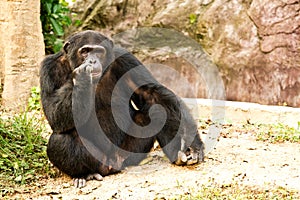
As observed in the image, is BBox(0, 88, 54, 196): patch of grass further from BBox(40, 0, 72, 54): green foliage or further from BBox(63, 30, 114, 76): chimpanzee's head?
BBox(40, 0, 72, 54): green foliage

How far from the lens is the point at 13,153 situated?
590 centimetres

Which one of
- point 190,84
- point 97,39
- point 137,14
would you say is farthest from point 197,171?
point 137,14

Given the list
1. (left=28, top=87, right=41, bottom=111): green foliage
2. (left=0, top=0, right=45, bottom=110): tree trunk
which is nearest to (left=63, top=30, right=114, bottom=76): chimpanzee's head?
(left=28, top=87, right=41, bottom=111): green foliage

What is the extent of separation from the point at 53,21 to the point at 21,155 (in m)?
4.97

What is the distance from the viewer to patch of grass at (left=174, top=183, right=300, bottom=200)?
4.59m

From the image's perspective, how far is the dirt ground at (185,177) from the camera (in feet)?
15.8

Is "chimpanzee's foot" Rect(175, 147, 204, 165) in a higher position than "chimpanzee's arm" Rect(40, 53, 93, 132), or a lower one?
lower

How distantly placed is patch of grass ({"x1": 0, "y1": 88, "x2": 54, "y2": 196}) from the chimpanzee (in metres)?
0.43

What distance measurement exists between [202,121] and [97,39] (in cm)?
290

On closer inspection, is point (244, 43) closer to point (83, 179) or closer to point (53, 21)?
point (53, 21)

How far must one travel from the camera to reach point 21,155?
594cm

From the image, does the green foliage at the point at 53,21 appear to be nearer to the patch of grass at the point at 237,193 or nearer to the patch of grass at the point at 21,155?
the patch of grass at the point at 21,155

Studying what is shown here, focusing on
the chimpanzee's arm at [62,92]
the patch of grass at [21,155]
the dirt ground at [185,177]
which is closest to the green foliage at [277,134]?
the dirt ground at [185,177]

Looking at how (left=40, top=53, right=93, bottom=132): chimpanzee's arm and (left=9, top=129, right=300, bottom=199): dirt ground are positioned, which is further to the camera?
(left=40, top=53, right=93, bottom=132): chimpanzee's arm
